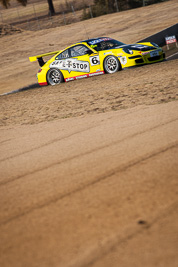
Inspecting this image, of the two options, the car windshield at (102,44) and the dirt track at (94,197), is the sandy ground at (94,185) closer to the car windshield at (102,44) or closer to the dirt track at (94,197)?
the dirt track at (94,197)

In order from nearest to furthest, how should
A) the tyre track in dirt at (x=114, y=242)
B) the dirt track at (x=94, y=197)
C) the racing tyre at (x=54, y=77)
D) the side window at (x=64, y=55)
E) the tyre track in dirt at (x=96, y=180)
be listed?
the tyre track in dirt at (x=114, y=242)
the dirt track at (x=94, y=197)
the tyre track in dirt at (x=96, y=180)
the side window at (x=64, y=55)
the racing tyre at (x=54, y=77)

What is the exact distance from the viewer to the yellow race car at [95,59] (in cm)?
1212

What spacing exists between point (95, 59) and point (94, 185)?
975cm

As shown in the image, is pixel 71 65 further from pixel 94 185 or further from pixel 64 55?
pixel 94 185

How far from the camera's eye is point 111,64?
489 inches

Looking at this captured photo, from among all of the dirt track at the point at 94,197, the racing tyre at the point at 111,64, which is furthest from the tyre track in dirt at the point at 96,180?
the racing tyre at the point at 111,64

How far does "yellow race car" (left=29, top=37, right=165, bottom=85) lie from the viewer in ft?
39.8

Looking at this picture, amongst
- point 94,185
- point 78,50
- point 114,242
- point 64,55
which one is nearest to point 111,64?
point 78,50

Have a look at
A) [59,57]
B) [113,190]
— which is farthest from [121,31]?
[113,190]

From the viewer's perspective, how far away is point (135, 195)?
118 inches

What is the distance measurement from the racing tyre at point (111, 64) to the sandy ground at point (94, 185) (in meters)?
5.07

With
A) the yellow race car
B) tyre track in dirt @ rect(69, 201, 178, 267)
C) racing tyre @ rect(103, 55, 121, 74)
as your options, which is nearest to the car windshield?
the yellow race car

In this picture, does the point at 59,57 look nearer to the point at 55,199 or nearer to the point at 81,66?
the point at 81,66

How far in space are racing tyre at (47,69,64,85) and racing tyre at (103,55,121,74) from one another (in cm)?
184
